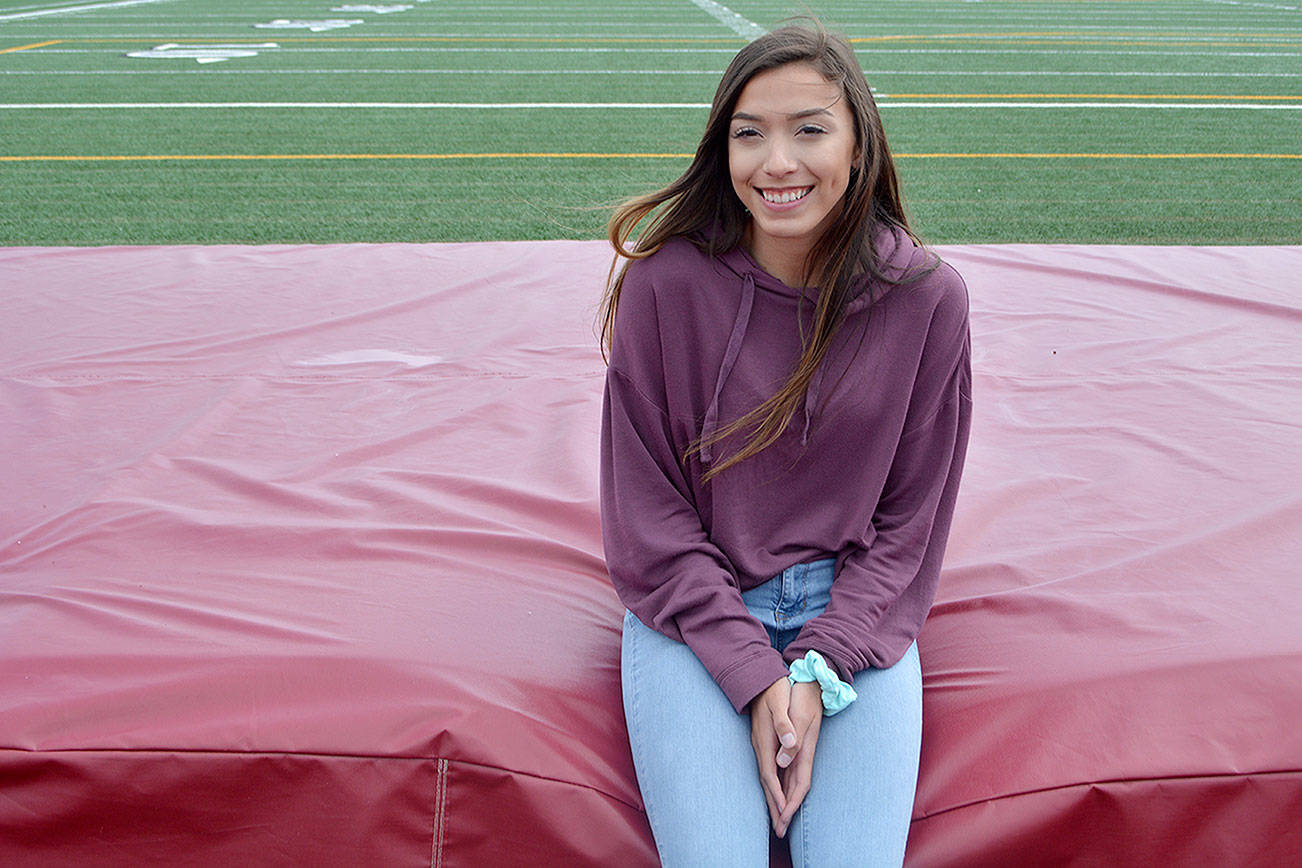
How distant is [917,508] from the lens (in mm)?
1386

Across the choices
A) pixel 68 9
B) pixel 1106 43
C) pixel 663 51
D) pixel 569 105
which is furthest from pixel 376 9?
pixel 1106 43

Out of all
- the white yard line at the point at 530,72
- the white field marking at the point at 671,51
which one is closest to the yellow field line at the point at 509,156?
the white yard line at the point at 530,72

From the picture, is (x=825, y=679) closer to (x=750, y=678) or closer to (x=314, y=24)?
(x=750, y=678)

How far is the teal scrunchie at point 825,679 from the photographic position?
47.8 inches

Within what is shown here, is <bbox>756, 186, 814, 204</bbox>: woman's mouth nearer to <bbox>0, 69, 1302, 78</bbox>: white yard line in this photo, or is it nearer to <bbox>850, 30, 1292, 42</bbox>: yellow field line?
<bbox>0, 69, 1302, 78</bbox>: white yard line

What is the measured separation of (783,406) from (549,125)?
5.13m

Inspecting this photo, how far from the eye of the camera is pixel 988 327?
2508mm

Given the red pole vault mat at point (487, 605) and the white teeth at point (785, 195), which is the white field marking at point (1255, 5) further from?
the white teeth at point (785, 195)

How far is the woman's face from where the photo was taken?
1315 mm

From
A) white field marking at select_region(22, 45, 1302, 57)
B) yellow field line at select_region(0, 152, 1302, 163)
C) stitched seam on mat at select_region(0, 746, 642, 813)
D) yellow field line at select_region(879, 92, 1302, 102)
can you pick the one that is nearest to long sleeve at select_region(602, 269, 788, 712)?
stitched seam on mat at select_region(0, 746, 642, 813)

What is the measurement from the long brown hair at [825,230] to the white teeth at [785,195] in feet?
0.24

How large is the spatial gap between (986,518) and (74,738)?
1338 millimetres

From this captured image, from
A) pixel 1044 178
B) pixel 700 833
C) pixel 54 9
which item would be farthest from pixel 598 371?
pixel 54 9

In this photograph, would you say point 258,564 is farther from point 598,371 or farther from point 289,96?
point 289,96
